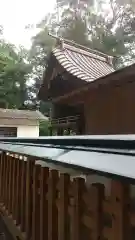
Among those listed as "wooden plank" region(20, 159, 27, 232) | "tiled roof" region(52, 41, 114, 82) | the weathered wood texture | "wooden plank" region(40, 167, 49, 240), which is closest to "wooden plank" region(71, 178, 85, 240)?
"wooden plank" region(40, 167, 49, 240)

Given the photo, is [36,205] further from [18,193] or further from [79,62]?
Answer: [79,62]

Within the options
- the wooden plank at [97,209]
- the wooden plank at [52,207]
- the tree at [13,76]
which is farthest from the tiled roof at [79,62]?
the tree at [13,76]

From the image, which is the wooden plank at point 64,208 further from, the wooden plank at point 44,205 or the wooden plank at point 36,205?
the wooden plank at point 36,205

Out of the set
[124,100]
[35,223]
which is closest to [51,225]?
[35,223]

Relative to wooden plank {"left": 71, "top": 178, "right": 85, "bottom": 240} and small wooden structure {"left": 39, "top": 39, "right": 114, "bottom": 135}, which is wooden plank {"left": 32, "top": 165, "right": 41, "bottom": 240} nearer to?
wooden plank {"left": 71, "top": 178, "right": 85, "bottom": 240}

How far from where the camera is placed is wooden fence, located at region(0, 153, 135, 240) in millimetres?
972

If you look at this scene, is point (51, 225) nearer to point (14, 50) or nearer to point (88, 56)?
point (88, 56)

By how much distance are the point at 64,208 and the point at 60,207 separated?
44 mm

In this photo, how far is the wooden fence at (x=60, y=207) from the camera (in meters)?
0.97

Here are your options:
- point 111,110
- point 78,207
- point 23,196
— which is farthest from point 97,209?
point 111,110

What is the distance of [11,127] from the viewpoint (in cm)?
1655

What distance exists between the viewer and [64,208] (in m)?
1.45

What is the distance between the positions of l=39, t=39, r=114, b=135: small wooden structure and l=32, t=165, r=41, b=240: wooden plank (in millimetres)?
3431

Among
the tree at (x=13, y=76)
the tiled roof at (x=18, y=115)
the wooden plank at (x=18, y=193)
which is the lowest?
the wooden plank at (x=18, y=193)
